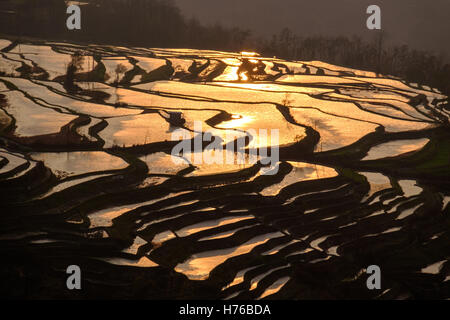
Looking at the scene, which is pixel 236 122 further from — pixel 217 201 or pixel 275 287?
pixel 275 287

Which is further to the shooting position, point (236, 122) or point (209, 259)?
point (236, 122)

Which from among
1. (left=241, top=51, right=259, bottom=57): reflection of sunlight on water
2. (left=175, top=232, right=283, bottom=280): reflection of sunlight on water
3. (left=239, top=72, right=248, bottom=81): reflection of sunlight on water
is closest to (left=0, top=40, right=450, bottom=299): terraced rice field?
(left=175, top=232, right=283, bottom=280): reflection of sunlight on water

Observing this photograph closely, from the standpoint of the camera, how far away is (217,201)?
39.9 feet

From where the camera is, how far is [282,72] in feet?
102

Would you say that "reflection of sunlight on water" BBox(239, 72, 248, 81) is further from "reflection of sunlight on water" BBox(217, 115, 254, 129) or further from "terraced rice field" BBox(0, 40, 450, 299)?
"reflection of sunlight on water" BBox(217, 115, 254, 129)

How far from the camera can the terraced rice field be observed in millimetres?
9594

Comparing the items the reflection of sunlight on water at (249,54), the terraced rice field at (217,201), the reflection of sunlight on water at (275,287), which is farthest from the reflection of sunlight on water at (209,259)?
the reflection of sunlight on water at (249,54)

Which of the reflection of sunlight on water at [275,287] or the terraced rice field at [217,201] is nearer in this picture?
the reflection of sunlight on water at [275,287]

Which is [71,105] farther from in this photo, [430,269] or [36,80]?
[430,269]

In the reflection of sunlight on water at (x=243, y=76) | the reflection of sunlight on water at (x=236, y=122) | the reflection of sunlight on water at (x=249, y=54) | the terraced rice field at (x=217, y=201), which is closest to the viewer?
the terraced rice field at (x=217, y=201)

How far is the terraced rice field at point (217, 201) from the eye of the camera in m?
9.59

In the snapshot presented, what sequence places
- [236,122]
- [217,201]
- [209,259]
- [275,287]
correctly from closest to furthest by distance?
[275,287] → [209,259] → [217,201] → [236,122]

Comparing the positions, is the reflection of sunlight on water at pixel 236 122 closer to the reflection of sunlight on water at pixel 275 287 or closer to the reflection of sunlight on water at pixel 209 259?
the reflection of sunlight on water at pixel 209 259

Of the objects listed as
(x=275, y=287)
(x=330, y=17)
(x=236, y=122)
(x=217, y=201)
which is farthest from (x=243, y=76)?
(x=330, y=17)
